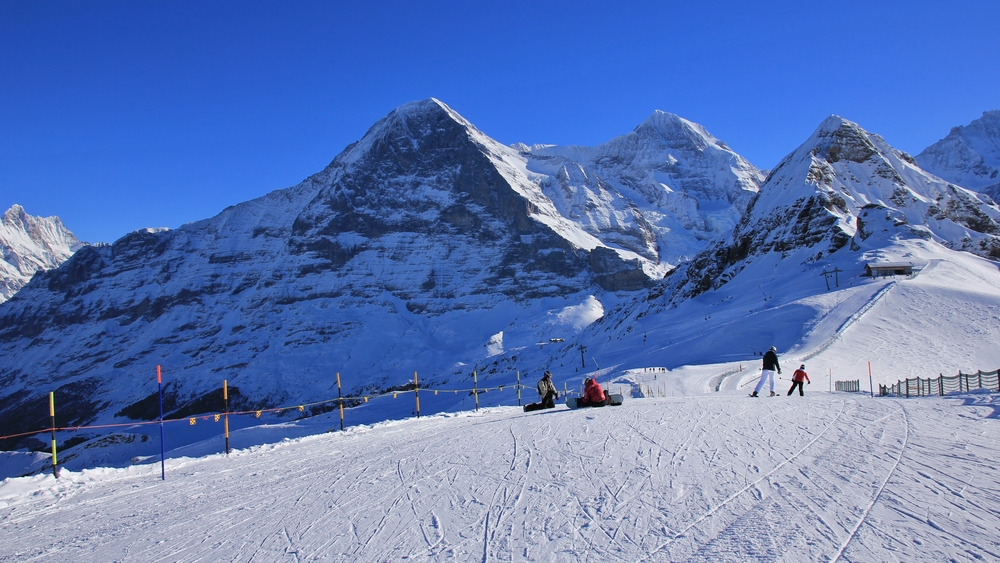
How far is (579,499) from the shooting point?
607 centimetres

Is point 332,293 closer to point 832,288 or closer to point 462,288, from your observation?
point 462,288

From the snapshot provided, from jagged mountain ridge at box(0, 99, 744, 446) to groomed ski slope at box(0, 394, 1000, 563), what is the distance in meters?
90.8

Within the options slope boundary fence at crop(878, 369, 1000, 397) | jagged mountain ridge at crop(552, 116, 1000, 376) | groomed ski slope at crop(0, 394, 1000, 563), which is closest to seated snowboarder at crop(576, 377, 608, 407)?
groomed ski slope at crop(0, 394, 1000, 563)

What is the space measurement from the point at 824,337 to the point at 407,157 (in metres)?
171

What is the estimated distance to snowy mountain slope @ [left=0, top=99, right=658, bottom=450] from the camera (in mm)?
124562

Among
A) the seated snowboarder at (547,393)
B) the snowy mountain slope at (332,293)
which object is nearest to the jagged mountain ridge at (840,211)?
the snowy mountain slope at (332,293)

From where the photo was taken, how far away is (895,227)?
65.1 m

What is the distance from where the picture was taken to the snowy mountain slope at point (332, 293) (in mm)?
124562

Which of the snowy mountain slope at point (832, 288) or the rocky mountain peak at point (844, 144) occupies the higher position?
the rocky mountain peak at point (844, 144)

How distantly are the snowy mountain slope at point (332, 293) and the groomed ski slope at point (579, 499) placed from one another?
9280 cm

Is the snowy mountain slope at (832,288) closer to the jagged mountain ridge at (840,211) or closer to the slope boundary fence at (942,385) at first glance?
the jagged mountain ridge at (840,211)

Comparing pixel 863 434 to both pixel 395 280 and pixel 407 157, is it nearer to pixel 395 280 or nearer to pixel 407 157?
pixel 395 280

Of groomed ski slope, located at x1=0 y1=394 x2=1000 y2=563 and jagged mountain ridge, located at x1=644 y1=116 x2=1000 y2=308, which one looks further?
jagged mountain ridge, located at x1=644 y1=116 x2=1000 y2=308

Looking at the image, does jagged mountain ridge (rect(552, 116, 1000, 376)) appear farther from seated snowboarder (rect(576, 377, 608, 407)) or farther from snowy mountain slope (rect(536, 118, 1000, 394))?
seated snowboarder (rect(576, 377, 608, 407))
